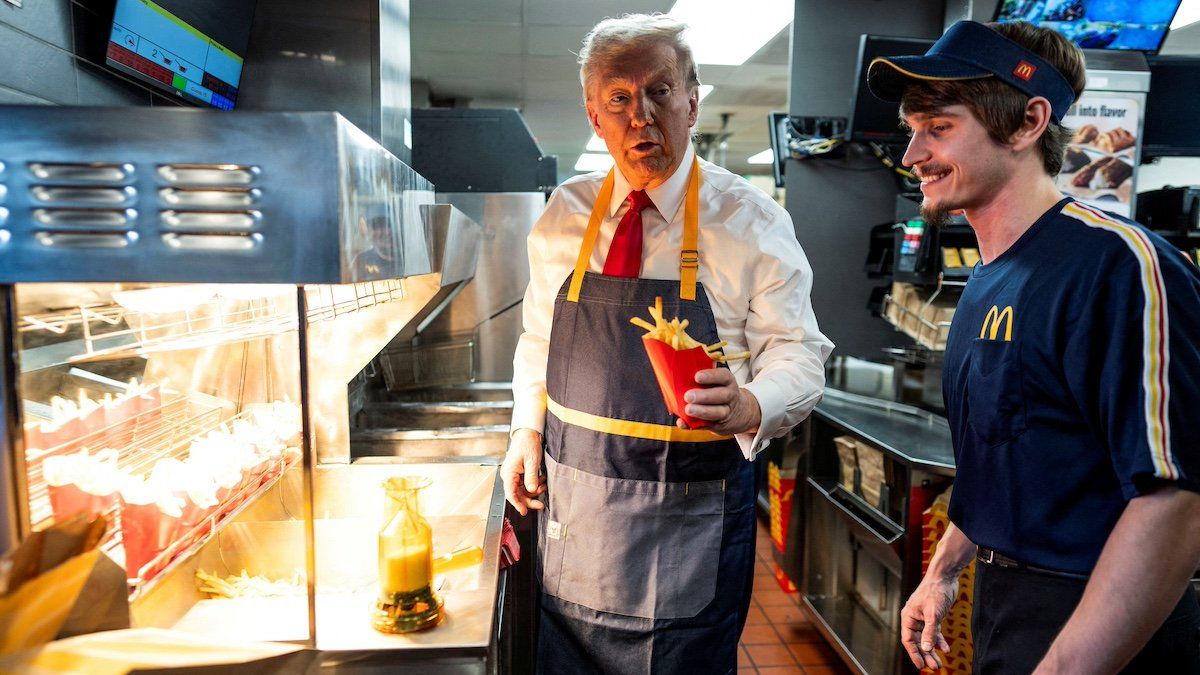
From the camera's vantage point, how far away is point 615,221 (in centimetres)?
169

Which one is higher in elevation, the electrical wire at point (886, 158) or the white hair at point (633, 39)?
the electrical wire at point (886, 158)

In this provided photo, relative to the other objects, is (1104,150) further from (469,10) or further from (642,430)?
(469,10)

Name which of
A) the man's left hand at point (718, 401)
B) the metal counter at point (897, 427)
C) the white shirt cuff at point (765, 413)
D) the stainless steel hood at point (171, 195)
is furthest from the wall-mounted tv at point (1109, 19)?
the stainless steel hood at point (171, 195)

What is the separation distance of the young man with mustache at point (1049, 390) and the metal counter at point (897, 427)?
3.69ft

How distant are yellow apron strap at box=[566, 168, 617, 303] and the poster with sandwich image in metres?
2.33

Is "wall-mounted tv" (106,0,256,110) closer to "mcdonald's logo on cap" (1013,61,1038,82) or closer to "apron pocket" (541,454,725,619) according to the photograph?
"apron pocket" (541,454,725,619)

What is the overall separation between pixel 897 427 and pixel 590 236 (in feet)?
6.28

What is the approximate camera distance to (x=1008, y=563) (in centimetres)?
122

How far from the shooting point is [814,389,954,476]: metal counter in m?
2.50

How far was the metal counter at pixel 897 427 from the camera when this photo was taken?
2498mm

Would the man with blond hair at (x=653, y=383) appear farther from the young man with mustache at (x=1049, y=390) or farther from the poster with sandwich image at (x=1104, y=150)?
the poster with sandwich image at (x=1104, y=150)

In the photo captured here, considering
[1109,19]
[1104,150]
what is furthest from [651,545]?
[1109,19]

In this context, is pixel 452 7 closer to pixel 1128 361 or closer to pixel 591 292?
pixel 591 292

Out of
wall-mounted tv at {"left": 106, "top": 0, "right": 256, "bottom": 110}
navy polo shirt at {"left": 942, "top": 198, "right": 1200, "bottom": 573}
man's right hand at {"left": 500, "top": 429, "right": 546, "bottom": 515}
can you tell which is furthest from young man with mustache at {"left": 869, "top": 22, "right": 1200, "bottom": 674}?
wall-mounted tv at {"left": 106, "top": 0, "right": 256, "bottom": 110}
